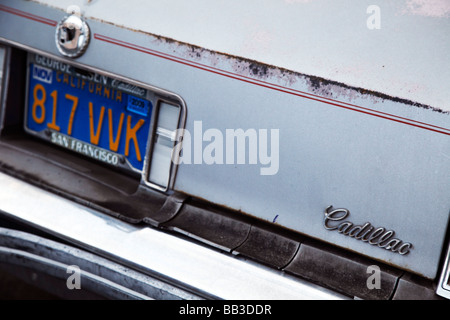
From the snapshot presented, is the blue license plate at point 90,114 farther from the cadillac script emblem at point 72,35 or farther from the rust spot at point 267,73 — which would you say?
the rust spot at point 267,73

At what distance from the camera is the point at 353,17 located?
2.01 m

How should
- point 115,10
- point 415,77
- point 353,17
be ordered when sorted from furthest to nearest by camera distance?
point 115,10 → point 353,17 → point 415,77

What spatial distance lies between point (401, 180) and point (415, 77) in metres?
0.33

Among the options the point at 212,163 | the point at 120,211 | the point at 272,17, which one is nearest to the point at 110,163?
the point at 120,211

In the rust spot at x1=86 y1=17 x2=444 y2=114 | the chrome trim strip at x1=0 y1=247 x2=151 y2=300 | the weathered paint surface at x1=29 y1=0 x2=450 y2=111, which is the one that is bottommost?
the chrome trim strip at x1=0 y1=247 x2=151 y2=300

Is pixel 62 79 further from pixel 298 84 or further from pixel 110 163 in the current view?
pixel 298 84

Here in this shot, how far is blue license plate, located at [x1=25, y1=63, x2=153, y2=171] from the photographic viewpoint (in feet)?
7.97

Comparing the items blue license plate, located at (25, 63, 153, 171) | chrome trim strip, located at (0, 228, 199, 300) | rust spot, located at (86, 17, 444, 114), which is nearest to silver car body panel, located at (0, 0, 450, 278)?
rust spot, located at (86, 17, 444, 114)

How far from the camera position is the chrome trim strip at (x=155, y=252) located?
2.06 metres

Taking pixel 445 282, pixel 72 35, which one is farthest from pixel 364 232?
pixel 72 35

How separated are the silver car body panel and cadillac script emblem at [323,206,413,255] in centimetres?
2

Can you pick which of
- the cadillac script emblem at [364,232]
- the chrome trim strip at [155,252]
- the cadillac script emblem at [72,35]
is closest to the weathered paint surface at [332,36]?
the cadillac script emblem at [72,35]

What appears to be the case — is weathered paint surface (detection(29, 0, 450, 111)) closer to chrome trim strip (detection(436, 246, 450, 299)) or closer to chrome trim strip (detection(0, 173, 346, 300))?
chrome trim strip (detection(436, 246, 450, 299))

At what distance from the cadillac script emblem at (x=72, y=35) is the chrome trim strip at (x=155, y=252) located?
2.00ft
